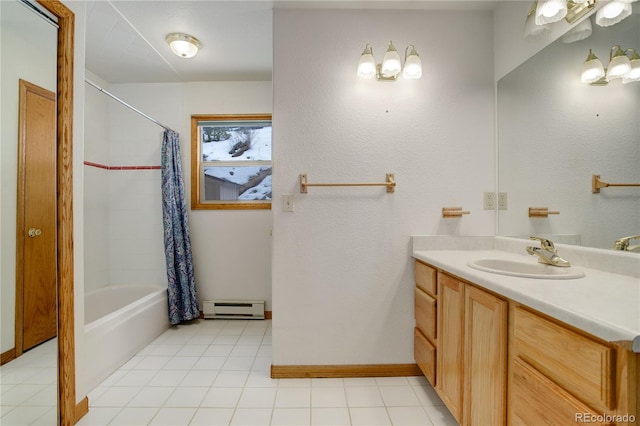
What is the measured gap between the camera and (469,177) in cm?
187

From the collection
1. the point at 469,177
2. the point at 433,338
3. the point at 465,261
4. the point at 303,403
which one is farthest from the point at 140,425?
the point at 469,177

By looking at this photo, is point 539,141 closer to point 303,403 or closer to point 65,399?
point 303,403

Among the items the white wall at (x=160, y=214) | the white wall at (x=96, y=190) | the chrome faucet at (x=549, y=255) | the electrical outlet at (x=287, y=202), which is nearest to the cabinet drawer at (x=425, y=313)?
the chrome faucet at (x=549, y=255)

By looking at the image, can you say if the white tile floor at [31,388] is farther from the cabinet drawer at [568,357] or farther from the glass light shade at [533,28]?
the glass light shade at [533,28]

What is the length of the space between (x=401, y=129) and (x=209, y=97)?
2.04 m

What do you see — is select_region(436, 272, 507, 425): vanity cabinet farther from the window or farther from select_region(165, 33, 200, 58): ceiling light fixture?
select_region(165, 33, 200, 58): ceiling light fixture

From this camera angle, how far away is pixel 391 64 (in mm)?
1669

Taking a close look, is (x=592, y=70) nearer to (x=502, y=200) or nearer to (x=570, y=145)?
(x=570, y=145)

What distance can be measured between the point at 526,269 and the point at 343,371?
1223 mm

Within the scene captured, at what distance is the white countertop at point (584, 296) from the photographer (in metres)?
0.64

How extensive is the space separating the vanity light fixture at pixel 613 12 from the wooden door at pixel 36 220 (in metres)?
2.49

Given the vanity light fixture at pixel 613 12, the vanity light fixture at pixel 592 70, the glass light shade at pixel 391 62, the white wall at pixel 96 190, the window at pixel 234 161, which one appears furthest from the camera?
the window at pixel 234 161

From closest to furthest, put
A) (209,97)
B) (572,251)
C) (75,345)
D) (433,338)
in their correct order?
(572,251), (75,345), (433,338), (209,97)

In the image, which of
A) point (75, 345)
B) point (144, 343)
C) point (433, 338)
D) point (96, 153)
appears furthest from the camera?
point (96, 153)
